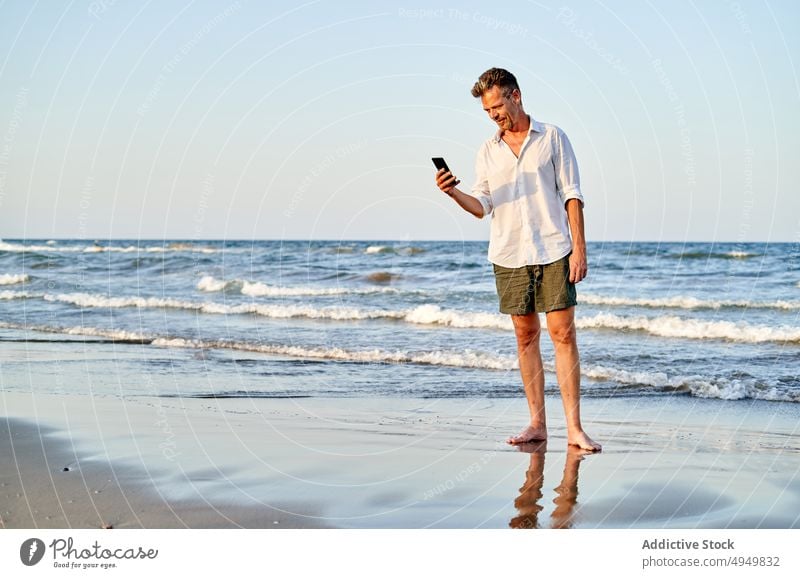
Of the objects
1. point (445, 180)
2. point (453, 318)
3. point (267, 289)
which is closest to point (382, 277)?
point (267, 289)

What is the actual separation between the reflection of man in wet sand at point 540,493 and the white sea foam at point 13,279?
15.8 m

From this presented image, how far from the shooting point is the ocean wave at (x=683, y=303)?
12.8 metres

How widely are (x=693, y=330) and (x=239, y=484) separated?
7.30 metres

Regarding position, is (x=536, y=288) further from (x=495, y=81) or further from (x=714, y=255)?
(x=714, y=255)

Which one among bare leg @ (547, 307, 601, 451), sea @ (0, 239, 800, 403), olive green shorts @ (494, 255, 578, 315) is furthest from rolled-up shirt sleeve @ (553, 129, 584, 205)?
sea @ (0, 239, 800, 403)

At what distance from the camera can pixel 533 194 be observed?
4.69 m

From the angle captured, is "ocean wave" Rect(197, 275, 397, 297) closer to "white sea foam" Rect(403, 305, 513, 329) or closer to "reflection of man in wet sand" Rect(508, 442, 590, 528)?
"white sea foam" Rect(403, 305, 513, 329)

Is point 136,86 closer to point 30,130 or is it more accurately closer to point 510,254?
point 30,130

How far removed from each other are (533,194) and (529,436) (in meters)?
1.40

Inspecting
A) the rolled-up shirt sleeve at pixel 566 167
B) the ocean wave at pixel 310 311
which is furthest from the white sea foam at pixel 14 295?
the rolled-up shirt sleeve at pixel 566 167

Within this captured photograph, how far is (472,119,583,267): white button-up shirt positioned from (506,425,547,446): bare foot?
1.00m

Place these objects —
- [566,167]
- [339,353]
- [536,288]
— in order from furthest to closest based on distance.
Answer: [339,353]
[536,288]
[566,167]

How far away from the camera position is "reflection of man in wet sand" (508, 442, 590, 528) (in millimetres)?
3703

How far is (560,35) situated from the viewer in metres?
6.43
